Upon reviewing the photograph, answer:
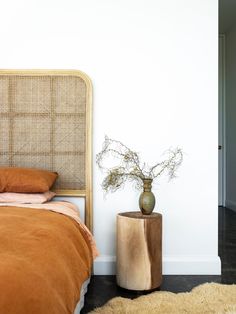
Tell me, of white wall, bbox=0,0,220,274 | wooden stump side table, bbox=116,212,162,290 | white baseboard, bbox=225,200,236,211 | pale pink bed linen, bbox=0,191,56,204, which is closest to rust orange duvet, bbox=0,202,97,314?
pale pink bed linen, bbox=0,191,56,204

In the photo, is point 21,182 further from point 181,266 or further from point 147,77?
point 181,266

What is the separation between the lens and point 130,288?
2.20 meters

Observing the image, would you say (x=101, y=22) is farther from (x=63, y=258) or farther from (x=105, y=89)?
(x=63, y=258)

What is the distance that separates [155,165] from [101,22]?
3.74 feet

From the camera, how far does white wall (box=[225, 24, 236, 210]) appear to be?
5.67 meters

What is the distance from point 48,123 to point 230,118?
13.2 ft

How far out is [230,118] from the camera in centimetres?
586

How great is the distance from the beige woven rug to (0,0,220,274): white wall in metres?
0.52

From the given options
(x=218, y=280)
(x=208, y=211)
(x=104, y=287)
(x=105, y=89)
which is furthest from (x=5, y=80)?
(x=218, y=280)

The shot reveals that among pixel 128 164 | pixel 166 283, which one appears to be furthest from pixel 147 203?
Result: pixel 166 283

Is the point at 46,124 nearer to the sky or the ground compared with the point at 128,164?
nearer to the sky

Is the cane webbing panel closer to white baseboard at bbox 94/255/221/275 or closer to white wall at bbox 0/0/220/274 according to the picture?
white wall at bbox 0/0/220/274

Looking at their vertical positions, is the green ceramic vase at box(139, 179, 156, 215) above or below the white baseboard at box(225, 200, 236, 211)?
above

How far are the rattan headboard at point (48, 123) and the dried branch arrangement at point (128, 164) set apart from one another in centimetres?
14
